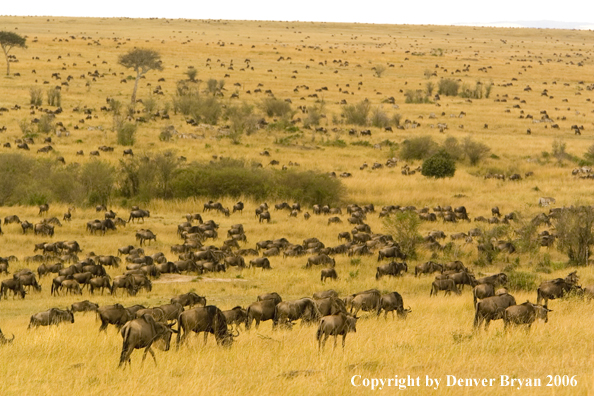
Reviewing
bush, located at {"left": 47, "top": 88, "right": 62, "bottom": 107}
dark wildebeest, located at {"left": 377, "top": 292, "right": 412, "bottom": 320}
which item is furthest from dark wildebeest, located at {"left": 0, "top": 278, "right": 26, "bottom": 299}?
bush, located at {"left": 47, "top": 88, "right": 62, "bottom": 107}

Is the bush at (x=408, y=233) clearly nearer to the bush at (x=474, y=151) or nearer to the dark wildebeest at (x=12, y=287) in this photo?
the dark wildebeest at (x=12, y=287)

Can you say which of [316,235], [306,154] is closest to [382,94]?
[306,154]

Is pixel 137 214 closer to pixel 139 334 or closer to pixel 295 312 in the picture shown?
pixel 295 312

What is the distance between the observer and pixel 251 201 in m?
37.0

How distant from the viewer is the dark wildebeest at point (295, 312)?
1352 cm

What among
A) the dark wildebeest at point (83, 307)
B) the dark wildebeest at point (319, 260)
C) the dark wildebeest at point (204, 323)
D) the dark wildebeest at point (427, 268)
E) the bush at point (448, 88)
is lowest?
the dark wildebeest at point (319, 260)

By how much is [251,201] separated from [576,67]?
83.8m

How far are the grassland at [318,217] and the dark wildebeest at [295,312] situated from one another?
0.45 m

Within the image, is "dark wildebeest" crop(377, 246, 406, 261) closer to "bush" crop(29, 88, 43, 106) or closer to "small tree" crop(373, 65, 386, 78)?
"bush" crop(29, 88, 43, 106)

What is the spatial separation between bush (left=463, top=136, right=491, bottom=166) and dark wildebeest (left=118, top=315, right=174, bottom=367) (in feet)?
130

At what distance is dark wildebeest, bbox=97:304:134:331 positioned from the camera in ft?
43.3

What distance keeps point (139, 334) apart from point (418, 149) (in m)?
40.2

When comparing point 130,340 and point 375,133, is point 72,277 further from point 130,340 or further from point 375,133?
point 375,133

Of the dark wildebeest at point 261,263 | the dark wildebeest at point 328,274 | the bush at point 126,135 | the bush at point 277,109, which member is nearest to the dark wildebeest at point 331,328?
the dark wildebeest at point 328,274
